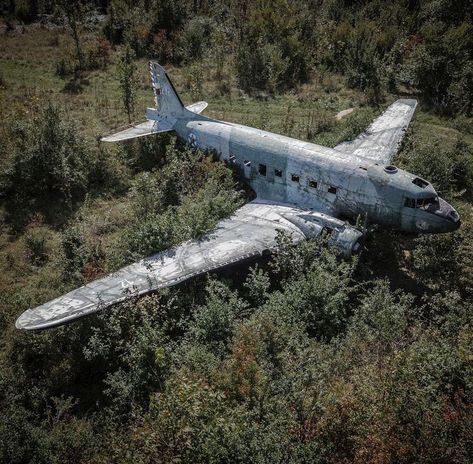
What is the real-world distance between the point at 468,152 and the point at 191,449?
2142 cm

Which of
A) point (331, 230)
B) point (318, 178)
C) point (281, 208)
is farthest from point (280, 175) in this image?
point (331, 230)

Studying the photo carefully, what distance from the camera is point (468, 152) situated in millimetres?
22609

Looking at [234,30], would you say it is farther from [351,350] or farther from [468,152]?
[351,350]

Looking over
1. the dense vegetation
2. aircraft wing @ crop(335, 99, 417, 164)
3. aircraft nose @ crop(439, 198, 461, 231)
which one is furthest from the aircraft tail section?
aircraft nose @ crop(439, 198, 461, 231)

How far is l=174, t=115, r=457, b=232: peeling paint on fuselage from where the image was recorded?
50.8 ft

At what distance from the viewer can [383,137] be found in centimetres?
2161

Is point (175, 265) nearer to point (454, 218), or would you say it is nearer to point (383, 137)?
point (454, 218)

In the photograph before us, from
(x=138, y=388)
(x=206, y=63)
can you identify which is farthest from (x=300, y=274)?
(x=206, y=63)

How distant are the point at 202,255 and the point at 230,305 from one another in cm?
252

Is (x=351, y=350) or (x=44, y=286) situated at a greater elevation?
(x=351, y=350)

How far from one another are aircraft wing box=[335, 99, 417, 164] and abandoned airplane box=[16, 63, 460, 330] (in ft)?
0.32

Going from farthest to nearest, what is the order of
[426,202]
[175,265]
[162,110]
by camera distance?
1. [162,110]
2. [426,202]
3. [175,265]

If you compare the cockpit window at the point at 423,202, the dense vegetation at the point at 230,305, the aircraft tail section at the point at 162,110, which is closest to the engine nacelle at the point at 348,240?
the dense vegetation at the point at 230,305

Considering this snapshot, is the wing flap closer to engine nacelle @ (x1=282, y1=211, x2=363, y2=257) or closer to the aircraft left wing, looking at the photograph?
the aircraft left wing
